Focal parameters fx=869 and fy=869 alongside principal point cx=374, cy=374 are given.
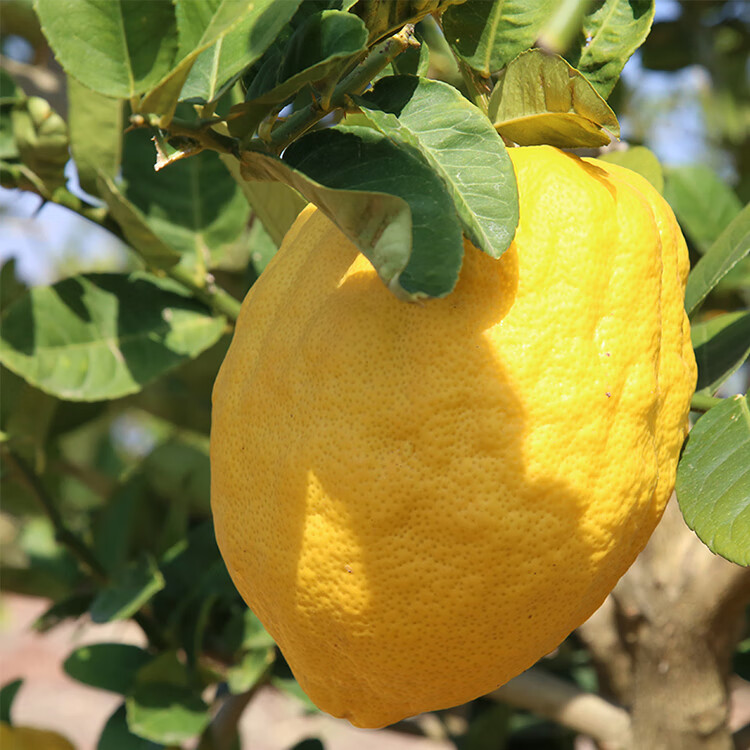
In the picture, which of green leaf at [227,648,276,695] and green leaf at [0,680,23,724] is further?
green leaf at [0,680,23,724]

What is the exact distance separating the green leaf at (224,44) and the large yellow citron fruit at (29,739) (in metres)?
0.89

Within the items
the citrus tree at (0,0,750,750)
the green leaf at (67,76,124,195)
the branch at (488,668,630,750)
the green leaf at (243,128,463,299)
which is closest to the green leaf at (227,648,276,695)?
the citrus tree at (0,0,750,750)

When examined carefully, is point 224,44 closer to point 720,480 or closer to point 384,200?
point 384,200

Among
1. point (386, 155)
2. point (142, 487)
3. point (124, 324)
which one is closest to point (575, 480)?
point (386, 155)

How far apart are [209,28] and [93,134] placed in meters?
0.40

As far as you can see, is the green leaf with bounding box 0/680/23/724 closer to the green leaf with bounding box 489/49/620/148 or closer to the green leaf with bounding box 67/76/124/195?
the green leaf with bounding box 67/76/124/195

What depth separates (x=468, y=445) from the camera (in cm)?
43

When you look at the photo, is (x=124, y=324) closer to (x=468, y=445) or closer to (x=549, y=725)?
(x=468, y=445)

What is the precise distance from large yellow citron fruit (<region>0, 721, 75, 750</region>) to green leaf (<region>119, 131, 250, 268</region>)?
0.64 m

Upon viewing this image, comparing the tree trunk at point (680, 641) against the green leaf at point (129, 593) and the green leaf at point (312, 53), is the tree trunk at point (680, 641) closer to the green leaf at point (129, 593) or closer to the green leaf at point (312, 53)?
the green leaf at point (129, 593)

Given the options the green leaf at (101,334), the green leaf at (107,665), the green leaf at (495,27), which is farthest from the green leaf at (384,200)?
the green leaf at (107,665)

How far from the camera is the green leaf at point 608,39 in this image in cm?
50

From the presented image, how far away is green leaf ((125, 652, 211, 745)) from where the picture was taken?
2.60 ft

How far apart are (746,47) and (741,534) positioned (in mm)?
1334
